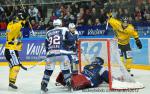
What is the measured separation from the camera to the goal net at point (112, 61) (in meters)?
10.4

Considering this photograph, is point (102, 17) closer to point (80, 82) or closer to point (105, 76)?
point (105, 76)

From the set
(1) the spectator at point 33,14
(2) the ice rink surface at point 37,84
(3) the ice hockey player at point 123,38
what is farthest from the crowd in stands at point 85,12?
(3) the ice hockey player at point 123,38

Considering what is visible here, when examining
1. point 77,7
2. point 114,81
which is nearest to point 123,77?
point 114,81

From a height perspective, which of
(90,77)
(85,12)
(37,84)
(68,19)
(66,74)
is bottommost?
(37,84)

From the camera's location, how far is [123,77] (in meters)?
10.7

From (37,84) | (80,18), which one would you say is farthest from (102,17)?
(37,84)

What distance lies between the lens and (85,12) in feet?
61.3

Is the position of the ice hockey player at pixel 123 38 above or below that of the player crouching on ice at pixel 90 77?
above

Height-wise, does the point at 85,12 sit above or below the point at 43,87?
above

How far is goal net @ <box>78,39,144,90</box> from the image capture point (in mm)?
10438

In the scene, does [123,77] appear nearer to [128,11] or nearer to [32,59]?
[32,59]

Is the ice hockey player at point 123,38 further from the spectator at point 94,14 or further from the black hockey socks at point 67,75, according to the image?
the spectator at point 94,14

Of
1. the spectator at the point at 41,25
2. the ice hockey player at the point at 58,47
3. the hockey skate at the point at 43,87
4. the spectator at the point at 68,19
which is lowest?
the hockey skate at the point at 43,87

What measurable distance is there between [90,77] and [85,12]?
837 centimetres
